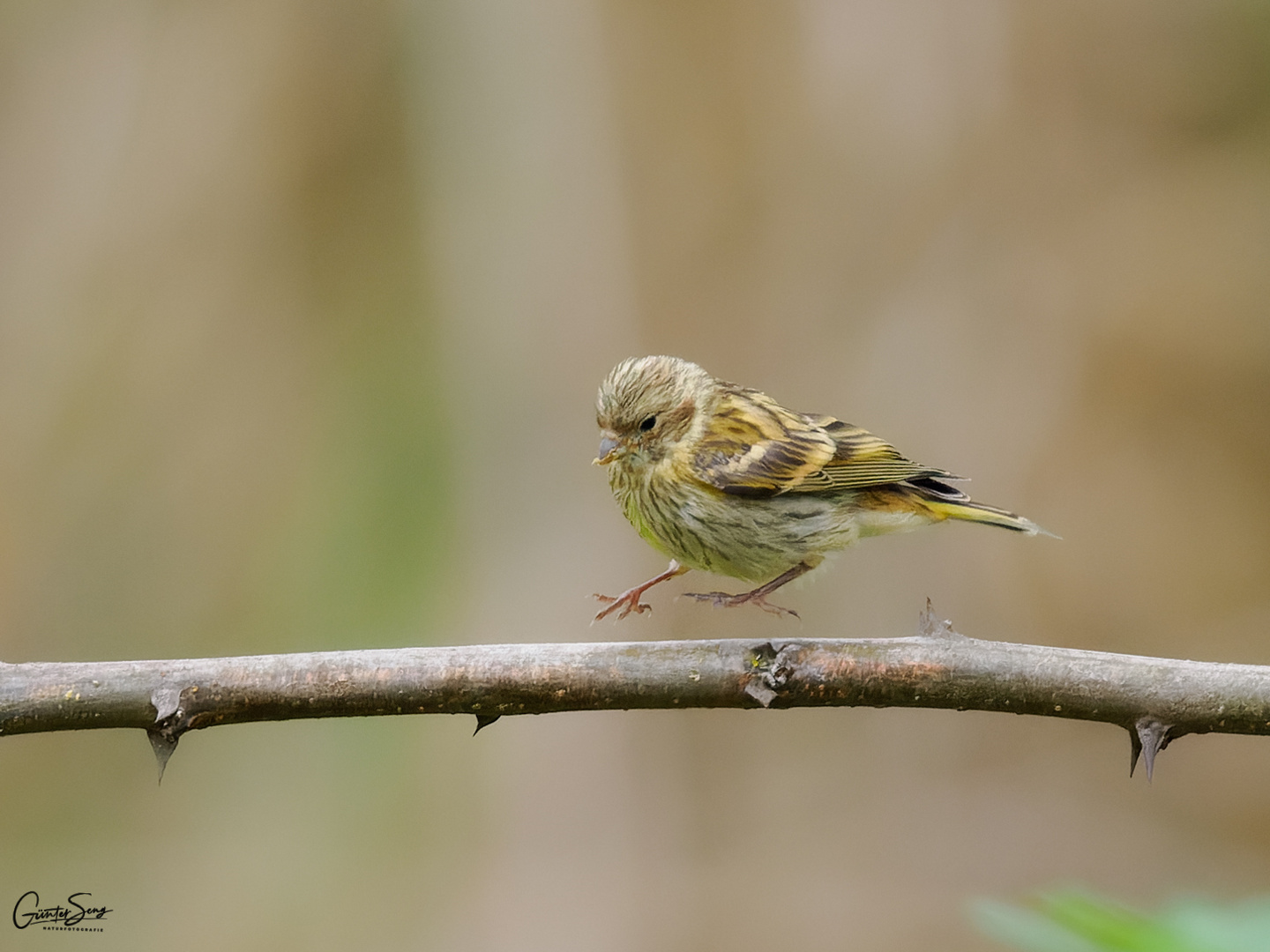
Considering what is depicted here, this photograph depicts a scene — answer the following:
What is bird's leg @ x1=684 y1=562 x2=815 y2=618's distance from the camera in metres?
3.90

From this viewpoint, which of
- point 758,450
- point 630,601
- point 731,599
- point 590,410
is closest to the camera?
point 731,599

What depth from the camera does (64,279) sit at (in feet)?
27.1

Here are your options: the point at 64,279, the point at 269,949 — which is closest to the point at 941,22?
the point at 64,279

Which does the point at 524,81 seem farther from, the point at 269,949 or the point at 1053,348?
the point at 269,949

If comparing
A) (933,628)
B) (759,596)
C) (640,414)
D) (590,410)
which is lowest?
(759,596)

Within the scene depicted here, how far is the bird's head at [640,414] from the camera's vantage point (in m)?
4.54

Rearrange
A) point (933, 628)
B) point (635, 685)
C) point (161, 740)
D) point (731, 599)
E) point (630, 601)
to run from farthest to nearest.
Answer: point (630, 601) < point (731, 599) < point (933, 628) < point (635, 685) < point (161, 740)

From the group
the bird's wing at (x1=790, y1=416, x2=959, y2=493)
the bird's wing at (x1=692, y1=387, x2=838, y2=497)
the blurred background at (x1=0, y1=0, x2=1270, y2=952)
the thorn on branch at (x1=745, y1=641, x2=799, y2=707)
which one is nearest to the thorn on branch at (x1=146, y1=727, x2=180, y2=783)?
the thorn on branch at (x1=745, y1=641, x2=799, y2=707)

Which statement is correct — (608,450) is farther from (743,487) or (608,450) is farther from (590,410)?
(590,410)

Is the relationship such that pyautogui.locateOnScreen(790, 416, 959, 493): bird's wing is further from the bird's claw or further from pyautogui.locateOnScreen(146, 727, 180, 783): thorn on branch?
pyautogui.locateOnScreen(146, 727, 180, 783): thorn on branch

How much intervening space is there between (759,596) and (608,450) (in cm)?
79

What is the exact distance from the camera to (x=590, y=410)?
7980 millimetres

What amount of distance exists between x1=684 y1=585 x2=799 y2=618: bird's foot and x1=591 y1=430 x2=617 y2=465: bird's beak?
0.66 metres

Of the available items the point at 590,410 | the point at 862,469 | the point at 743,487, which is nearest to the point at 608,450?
the point at 743,487
